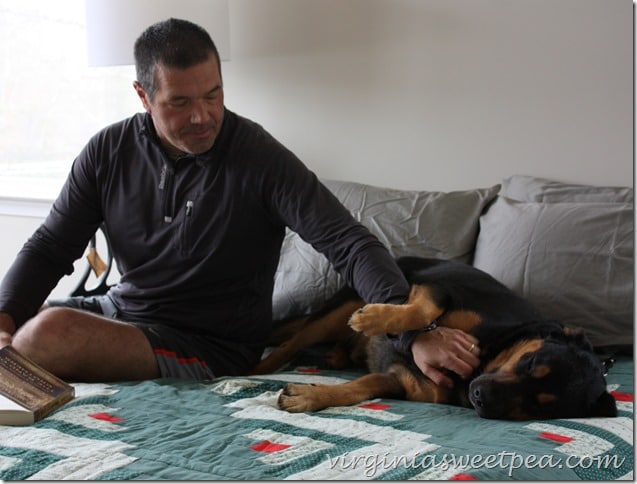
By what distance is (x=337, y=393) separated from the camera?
6.39 ft

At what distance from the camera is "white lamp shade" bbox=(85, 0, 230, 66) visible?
2.96 m

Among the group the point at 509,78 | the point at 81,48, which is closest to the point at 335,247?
the point at 509,78

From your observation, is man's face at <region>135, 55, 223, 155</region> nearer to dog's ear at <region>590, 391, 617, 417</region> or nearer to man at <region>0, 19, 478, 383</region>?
man at <region>0, 19, 478, 383</region>

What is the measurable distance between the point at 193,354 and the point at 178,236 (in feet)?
1.06

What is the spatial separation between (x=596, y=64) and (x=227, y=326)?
1476mm

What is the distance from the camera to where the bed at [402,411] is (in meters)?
1.46

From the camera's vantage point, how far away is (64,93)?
13.3 feet

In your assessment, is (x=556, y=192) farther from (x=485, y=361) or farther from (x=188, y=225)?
(x=188, y=225)

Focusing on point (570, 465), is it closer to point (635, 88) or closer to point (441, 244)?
point (441, 244)

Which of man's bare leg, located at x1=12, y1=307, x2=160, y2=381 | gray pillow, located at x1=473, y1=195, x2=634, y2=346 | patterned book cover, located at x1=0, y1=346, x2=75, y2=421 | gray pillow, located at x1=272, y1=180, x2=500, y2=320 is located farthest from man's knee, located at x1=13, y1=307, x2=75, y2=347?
gray pillow, located at x1=473, y1=195, x2=634, y2=346

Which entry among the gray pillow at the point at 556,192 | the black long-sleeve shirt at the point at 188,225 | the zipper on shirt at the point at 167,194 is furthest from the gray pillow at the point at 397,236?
the zipper on shirt at the point at 167,194

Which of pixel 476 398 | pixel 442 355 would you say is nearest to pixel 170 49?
pixel 442 355

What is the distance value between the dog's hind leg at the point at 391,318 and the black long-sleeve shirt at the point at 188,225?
0.31m

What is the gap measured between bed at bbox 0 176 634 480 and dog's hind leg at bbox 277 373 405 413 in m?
0.04
